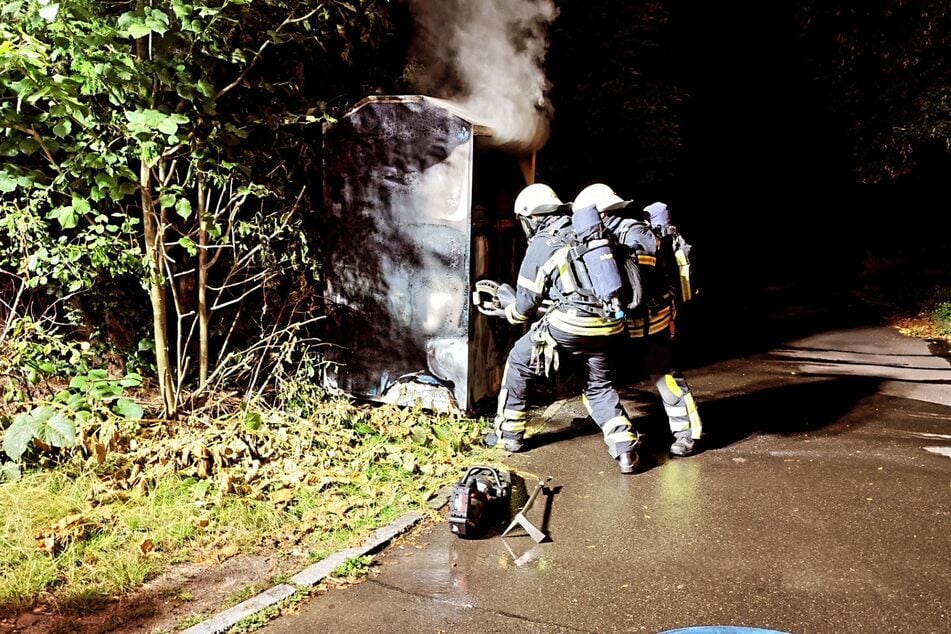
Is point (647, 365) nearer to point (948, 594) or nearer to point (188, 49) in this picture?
point (948, 594)

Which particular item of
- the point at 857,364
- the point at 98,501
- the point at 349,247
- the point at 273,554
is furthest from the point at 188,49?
the point at 857,364

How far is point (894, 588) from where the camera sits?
4.17 meters

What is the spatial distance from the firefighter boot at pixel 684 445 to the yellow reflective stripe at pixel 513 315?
157 centimetres

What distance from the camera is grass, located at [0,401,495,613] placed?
4.24 metres

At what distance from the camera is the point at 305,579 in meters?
4.24

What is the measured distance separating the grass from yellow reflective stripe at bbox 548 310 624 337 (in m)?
1.23

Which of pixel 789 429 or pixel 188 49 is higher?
pixel 188 49

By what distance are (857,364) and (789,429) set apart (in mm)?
3138

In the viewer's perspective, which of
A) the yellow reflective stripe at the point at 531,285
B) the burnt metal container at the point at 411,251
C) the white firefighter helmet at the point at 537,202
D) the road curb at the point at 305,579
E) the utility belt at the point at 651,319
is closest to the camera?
the road curb at the point at 305,579

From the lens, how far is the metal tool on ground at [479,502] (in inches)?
186

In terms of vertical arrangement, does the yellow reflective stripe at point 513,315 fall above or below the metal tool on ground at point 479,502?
above

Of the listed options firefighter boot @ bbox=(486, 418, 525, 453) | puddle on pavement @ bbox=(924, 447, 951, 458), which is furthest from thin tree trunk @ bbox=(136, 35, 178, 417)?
puddle on pavement @ bbox=(924, 447, 951, 458)

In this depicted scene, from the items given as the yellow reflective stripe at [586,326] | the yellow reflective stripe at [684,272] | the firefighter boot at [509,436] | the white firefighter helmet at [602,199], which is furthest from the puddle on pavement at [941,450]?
the firefighter boot at [509,436]

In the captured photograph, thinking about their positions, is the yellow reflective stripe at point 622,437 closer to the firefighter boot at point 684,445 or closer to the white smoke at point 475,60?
the firefighter boot at point 684,445
